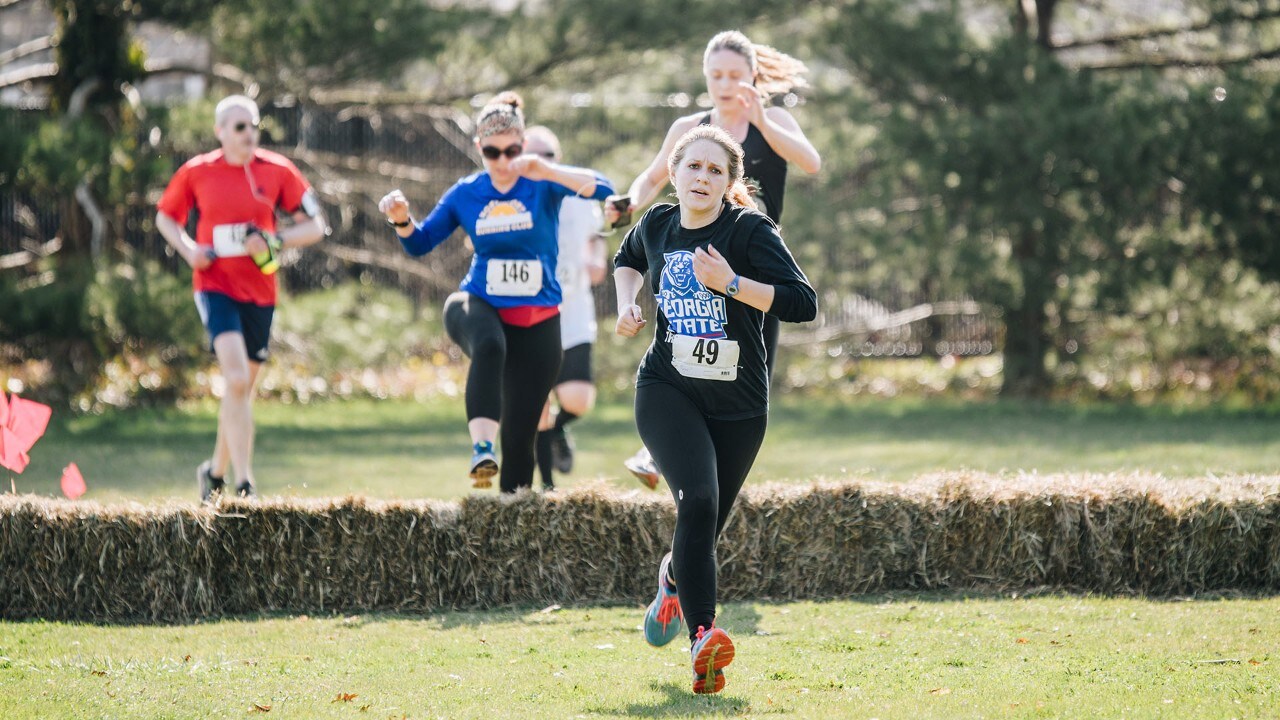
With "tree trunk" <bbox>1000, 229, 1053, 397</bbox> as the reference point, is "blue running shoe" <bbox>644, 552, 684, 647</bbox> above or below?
below

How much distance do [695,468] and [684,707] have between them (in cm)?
76

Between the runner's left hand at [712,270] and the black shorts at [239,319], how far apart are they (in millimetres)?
3381

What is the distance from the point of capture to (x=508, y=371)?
6.51 meters

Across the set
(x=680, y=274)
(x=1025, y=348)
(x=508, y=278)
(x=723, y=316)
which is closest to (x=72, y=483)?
(x=508, y=278)

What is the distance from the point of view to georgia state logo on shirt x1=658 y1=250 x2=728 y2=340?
15.1 ft

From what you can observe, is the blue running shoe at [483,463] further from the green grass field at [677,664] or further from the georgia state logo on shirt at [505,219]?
the georgia state logo on shirt at [505,219]

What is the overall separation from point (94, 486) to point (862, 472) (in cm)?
472

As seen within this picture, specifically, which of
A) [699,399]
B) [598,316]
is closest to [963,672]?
[699,399]

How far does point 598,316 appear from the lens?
17562 mm

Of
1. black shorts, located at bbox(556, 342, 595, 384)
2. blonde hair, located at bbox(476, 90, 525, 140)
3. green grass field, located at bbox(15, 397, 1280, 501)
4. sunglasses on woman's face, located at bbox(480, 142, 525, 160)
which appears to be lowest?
green grass field, located at bbox(15, 397, 1280, 501)

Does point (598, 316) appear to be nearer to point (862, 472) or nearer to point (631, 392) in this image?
point (631, 392)

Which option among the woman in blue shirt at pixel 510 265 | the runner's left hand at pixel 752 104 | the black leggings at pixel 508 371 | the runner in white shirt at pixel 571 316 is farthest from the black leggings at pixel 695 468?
the runner in white shirt at pixel 571 316

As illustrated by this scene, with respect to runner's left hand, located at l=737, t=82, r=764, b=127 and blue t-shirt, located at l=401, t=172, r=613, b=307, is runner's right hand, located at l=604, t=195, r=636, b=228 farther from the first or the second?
runner's left hand, located at l=737, t=82, r=764, b=127

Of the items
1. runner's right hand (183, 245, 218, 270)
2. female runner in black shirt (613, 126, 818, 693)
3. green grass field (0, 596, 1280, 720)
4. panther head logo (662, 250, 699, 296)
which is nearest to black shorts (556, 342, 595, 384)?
runner's right hand (183, 245, 218, 270)
